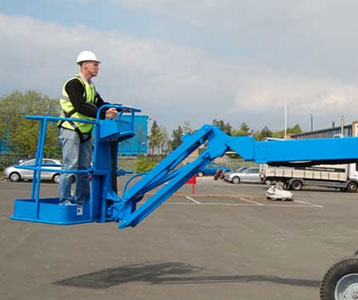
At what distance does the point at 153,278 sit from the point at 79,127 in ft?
8.40

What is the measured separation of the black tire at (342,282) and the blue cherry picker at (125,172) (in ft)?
3.89

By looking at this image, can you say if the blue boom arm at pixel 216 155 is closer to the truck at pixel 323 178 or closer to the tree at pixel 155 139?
the truck at pixel 323 178

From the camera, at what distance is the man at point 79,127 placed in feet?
23.2

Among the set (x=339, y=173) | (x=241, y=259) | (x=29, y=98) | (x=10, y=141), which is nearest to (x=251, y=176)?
(x=339, y=173)

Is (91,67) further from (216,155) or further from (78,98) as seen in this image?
(216,155)

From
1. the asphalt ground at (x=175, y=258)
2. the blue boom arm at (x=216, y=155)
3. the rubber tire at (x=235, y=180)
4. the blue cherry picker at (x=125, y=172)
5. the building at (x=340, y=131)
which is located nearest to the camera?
the blue boom arm at (x=216, y=155)

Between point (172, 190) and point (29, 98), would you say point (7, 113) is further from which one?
point (172, 190)

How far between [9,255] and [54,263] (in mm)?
1044

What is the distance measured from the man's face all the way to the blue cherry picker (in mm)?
638

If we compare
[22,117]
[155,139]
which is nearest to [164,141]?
[155,139]

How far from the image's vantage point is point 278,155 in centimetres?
656

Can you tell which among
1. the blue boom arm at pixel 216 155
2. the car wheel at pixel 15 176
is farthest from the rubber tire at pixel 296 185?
the blue boom arm at pixel 216 155

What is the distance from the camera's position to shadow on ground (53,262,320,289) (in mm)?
7825

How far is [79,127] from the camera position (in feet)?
23.5
